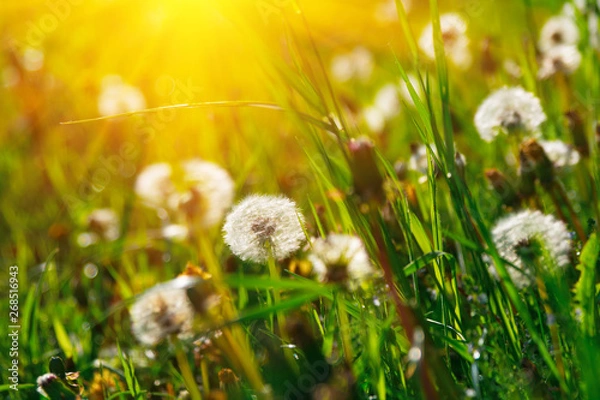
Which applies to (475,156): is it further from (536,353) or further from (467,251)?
(536,353)

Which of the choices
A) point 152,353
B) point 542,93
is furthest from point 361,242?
point 542,93

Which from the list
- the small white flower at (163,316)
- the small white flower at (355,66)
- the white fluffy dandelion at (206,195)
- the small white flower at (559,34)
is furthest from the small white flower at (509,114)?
the small white flower at (355,66)

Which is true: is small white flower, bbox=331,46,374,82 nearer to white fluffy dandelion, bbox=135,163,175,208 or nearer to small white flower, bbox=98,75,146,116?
small white flower, bbox=98,75,146,116

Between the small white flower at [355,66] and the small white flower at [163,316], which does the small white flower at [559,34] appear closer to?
the small white flower at [355,66]

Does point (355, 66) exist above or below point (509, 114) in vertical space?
above

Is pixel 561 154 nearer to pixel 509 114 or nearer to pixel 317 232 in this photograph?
pixel 509 114

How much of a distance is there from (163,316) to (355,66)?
3.65 meters

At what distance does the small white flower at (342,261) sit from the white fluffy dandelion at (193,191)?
619 mm

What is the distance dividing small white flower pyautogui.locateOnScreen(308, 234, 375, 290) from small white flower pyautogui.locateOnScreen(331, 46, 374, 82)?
12.1 feet

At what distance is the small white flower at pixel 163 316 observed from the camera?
1.16 meters

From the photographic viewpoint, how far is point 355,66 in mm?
4656

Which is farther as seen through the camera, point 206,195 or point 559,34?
point 559,34

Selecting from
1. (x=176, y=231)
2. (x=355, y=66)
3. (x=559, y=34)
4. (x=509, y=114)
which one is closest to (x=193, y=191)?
(x=176, y=231)

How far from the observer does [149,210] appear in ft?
9.73
